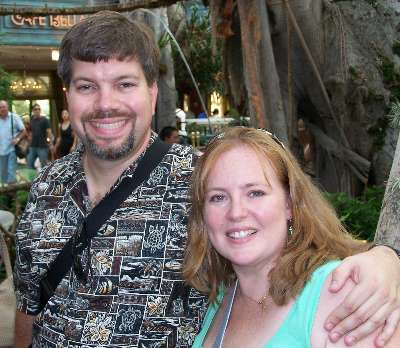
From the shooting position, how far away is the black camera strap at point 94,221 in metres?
Result: 2.32

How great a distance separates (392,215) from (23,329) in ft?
4.75

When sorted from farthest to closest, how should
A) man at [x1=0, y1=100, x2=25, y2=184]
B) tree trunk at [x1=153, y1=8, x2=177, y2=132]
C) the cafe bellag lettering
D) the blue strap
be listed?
the cafe bellag lettering, man at [x1=0, y1=100, x2=25, y2=184], tree trunk at [x1=153, y1=8, x2=177, y2=132], the blue strap

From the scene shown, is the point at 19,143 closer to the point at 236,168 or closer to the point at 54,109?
the point at 54,109

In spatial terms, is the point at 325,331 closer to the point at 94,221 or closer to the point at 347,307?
the point at 347,307

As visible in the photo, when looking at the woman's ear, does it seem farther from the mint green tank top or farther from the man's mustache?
the man's mustache

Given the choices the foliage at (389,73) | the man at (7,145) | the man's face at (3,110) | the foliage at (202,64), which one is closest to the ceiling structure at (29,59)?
the foliage at (202,64)

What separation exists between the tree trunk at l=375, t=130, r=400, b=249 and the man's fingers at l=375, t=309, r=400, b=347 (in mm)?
840

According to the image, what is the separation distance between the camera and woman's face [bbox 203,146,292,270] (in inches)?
79.4

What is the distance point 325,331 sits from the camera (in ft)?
5.84

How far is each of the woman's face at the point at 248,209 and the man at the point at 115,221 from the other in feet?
1.03

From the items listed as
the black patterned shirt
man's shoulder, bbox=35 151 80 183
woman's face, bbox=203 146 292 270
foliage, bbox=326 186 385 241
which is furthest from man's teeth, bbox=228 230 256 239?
foliage, bbox=326 186 385 241

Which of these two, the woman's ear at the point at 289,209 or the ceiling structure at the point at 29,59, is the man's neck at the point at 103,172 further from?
the ceiling structure at the point at 29,59

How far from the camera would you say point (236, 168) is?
2049 millimetres

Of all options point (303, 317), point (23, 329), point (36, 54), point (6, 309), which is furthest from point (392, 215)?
point (36, 54)
